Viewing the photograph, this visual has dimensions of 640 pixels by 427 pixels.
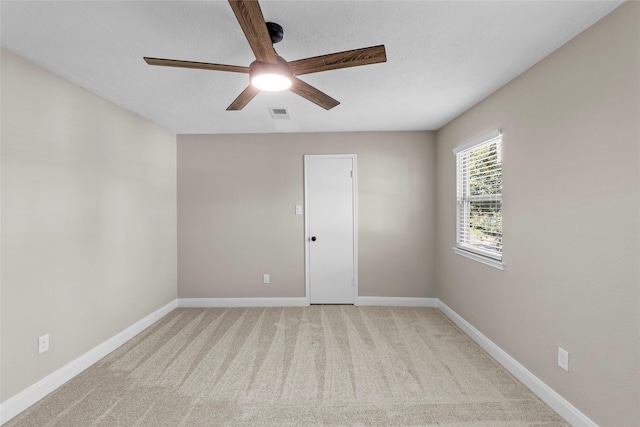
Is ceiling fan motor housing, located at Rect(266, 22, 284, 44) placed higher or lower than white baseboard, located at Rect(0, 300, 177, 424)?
higher

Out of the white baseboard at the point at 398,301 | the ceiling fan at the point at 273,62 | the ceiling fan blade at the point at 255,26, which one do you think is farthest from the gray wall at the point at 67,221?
the white baseboard at the point at 398,301

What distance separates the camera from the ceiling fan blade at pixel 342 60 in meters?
1.46

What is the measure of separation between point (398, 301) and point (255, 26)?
367cm

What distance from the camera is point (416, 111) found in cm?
314

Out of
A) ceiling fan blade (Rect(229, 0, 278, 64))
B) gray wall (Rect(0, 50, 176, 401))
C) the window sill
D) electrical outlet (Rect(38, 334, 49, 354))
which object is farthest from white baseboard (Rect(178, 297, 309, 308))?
ceiling fan blade (Rect(229, 0, 278, 64))

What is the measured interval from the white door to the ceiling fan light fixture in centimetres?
231

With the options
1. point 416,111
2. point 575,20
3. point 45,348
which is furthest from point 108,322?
point 575,20

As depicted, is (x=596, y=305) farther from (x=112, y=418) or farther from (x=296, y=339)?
(x=112, y=418)

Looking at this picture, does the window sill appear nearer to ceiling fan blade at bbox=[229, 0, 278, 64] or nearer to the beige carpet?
the beige carpet

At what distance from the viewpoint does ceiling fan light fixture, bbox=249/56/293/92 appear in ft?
5.18

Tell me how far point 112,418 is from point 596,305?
304 centimetres

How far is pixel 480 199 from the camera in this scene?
2953 mm

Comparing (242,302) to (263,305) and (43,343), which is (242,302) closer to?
(263,305)

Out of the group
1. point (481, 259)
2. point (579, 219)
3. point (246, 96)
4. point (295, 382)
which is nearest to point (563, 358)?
point (579, 219)
